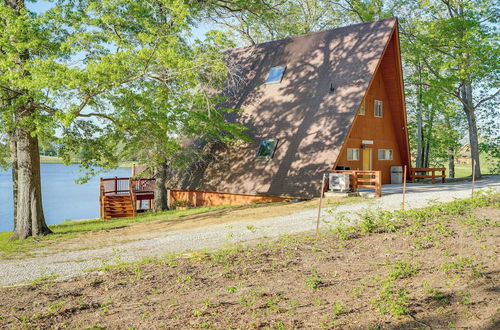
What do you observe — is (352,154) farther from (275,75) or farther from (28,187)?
(28,187)

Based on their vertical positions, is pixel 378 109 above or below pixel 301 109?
above

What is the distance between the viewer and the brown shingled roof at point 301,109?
17844mm

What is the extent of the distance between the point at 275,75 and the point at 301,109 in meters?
3.22

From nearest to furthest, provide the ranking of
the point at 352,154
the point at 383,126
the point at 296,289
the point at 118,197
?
the point at 296,289
the point at 352,154
the point at 383,126
the point at 118,197

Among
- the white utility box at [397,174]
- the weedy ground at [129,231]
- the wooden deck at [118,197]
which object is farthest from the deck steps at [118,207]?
the white utility box at [397,174]

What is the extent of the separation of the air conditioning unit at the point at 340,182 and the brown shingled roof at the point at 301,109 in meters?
0.52

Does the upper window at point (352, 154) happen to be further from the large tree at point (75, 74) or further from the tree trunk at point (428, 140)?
the tree trunk at point (428, 140)

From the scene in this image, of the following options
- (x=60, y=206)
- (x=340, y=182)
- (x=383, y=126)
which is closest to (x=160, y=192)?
(x=340, y=182)

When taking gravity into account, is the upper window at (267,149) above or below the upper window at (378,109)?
below

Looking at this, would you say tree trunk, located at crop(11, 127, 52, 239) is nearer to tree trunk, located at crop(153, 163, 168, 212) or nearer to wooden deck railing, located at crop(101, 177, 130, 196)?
tree trunk, located at crop(153, 163, 168, 212)

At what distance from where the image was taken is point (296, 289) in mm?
5645

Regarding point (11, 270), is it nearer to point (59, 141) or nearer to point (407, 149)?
point (59, 141)

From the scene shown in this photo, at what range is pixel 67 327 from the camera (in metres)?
4.84

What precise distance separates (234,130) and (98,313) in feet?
44.2
